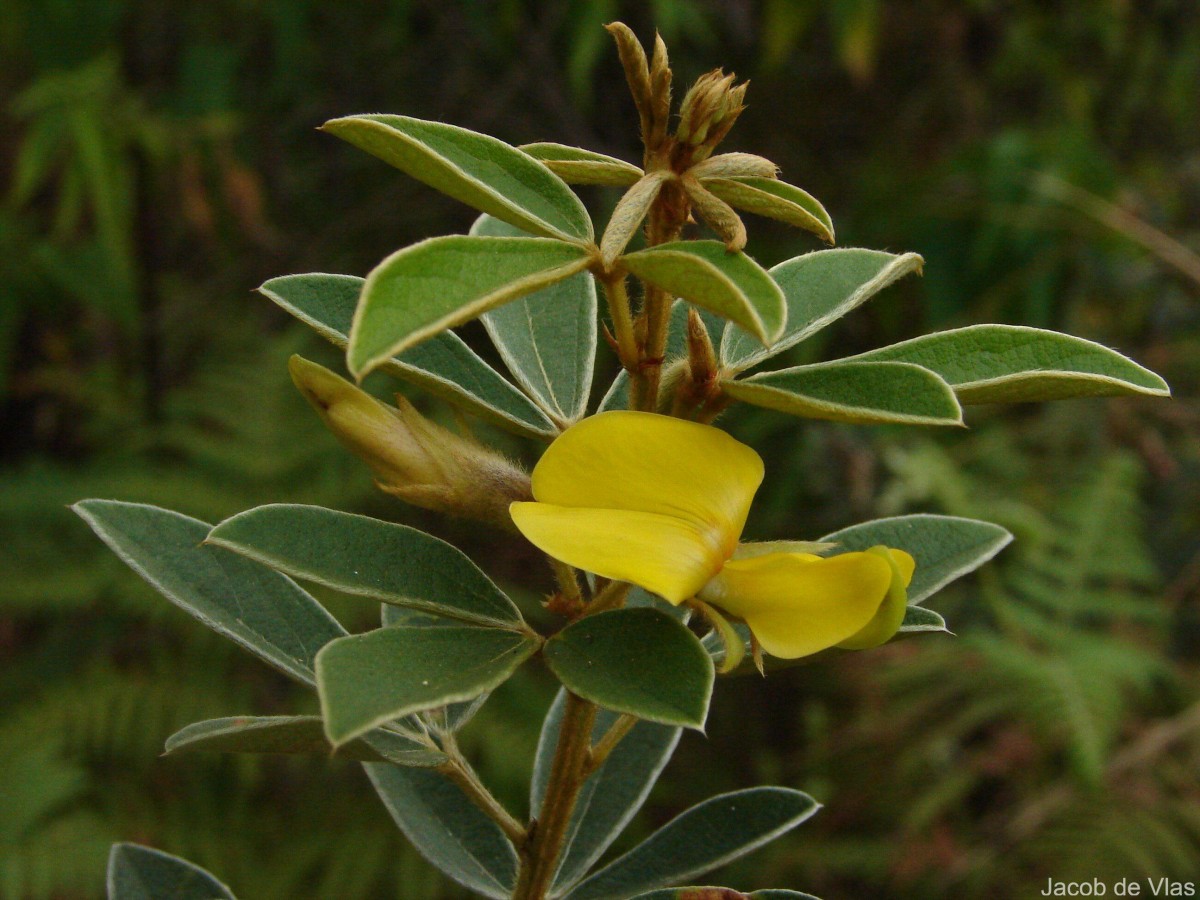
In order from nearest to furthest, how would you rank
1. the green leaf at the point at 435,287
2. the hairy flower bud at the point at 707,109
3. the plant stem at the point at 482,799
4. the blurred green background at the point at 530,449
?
the green leaf at the point at 435,287, the hairy flower bud at the point at 707,109, the plant stem at the point at 482,799, the blurred green background at the point at 530,449

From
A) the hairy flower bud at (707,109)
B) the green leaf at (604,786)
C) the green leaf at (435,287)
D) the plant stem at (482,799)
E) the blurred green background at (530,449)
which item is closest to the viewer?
the green leaf at (435,287)

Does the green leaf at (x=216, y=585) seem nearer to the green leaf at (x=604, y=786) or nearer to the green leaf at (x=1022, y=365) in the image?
the green leaf at (x=604, y=786)

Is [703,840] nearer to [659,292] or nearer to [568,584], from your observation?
[568,584]

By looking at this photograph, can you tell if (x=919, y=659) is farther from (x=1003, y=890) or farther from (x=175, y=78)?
(x=175, y=78)

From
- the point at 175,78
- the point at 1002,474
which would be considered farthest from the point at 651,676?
the point at 175,78

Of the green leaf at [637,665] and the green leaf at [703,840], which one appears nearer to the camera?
the green leaf at [637,665]

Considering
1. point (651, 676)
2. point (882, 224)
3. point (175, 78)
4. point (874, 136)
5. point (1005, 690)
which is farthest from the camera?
point (874, 136)

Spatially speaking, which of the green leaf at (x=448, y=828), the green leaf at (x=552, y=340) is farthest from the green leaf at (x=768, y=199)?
the green leaf at (x=448, y=828)
